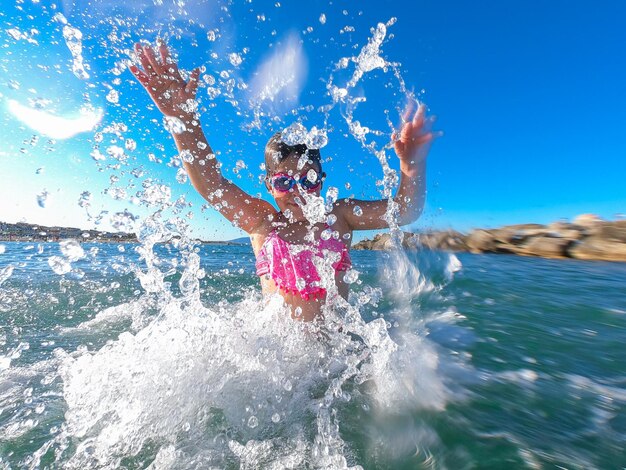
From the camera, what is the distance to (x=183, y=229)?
3174 millimetres

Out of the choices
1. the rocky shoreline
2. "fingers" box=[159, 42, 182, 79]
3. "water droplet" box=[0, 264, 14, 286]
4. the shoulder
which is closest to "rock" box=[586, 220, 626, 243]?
the rocky shoreline

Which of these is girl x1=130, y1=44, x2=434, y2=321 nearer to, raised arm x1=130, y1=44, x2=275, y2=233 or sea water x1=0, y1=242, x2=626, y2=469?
raised arm x1=130, y1=44, x2=275, y2=233

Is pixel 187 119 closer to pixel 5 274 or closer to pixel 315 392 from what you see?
pixel 315 392

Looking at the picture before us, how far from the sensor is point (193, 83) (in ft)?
10.2

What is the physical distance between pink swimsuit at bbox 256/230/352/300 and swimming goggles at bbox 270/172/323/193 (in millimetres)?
422

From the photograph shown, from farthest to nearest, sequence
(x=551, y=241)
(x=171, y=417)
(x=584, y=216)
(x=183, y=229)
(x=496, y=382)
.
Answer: (x=584, y=216)
(x=551, y=241)
(x=183, y=229)
(x=496, y=382)
(x=171, y=417)

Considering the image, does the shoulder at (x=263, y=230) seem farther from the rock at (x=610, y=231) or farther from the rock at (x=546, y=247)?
the rock at (x=610, y=231)

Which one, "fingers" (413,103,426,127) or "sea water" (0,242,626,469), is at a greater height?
"fingers" (413,103,426,127)

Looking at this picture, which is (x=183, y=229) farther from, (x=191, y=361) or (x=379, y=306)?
(x=379, y=306)

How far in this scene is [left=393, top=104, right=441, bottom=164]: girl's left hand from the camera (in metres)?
3.03

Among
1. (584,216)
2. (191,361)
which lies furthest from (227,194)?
(584,216)

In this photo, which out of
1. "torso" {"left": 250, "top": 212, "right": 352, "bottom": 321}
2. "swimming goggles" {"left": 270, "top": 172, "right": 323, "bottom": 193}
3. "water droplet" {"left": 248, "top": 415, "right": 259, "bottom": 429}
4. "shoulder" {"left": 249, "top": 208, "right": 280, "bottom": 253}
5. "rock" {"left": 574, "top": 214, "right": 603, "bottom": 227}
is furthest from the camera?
"rock" {"left": 574, "top": 214, "right": 603, "bottom": 227}

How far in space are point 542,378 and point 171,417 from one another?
2.05 metres

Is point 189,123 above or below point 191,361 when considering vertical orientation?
above
